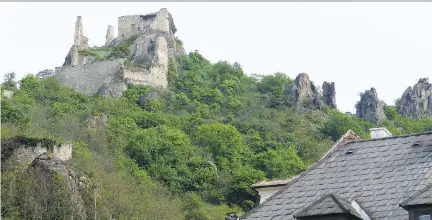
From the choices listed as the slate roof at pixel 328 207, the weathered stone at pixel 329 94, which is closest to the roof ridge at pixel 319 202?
the slate roof at pixel 328 207

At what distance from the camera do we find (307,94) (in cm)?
12188

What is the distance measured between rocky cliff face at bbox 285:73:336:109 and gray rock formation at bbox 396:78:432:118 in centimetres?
1040

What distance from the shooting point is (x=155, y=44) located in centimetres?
11956

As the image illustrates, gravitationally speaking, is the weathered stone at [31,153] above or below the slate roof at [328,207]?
above

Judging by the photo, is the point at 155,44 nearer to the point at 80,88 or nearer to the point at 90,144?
the point at 80,88

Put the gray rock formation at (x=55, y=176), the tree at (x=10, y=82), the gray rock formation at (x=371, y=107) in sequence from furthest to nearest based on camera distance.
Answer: the gray rock formation at (x=371, y=107), the tree at (x=10, y=82), the gray rock formation at (x=55, y=176)

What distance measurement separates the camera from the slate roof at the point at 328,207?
16.1m

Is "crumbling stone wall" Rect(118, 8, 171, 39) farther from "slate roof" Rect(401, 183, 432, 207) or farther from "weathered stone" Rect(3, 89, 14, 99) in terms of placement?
"slate roof" Rect(401, 183, 432, 207)

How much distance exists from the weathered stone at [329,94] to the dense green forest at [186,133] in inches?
191

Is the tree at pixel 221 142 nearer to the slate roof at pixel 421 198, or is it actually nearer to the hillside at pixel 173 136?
the hillside at pixel 173 136

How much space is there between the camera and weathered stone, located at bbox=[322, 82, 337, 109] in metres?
125

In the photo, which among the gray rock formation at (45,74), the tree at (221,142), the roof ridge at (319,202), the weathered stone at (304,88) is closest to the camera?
the roof ridge at (319,202)

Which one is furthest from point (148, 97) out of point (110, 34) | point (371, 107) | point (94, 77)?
point (371, 107)

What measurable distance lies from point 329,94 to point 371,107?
18.6ft
